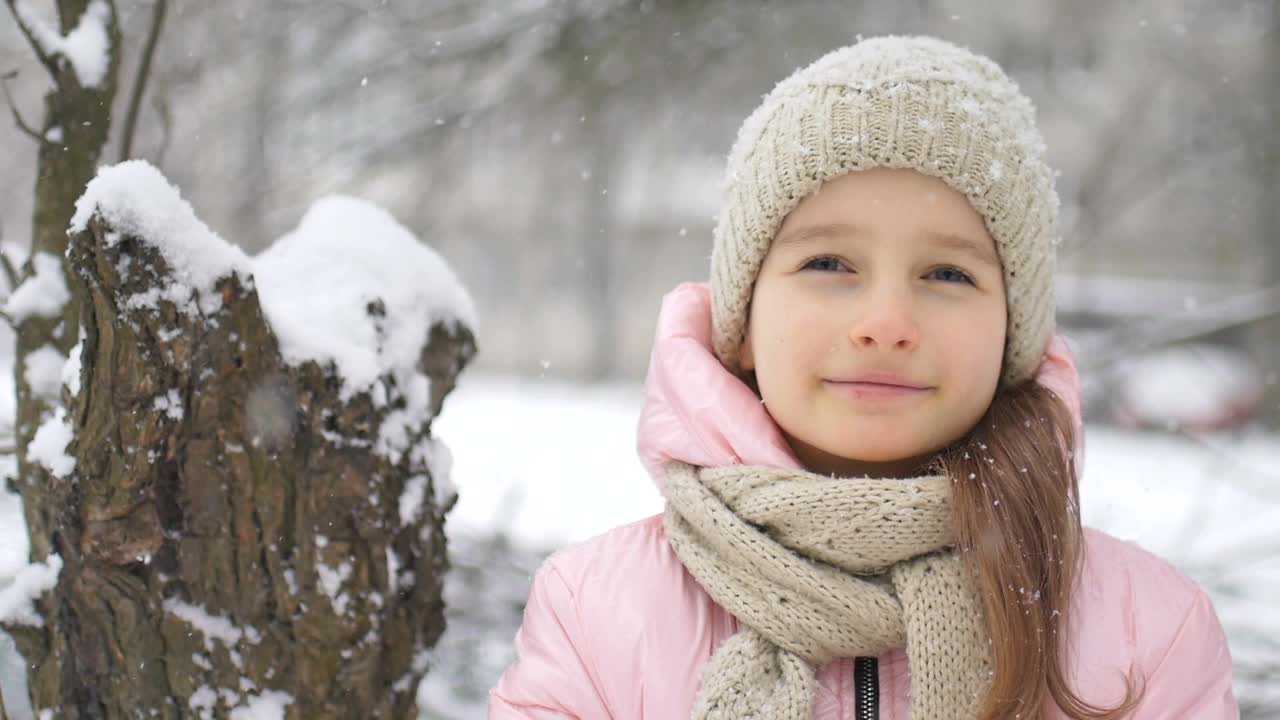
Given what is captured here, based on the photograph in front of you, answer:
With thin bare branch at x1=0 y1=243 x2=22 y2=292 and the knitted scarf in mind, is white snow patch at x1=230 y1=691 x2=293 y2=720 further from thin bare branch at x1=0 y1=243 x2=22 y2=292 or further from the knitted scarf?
thin bare branch at x1=0 y1=243 x2=22 y2=292

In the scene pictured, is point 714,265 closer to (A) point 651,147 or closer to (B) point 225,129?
(B) point 225,129

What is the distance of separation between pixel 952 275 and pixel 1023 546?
0.40m

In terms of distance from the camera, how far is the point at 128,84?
6.50 feet

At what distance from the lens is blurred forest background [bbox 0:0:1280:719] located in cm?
280

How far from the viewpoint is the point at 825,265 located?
5.24 feet

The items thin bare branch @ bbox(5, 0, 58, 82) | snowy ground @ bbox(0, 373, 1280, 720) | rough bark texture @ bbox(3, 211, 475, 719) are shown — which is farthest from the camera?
snowy ground @ bbox(0, 373, 1280, 720)

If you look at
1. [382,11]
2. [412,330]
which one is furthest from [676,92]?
[412,330]

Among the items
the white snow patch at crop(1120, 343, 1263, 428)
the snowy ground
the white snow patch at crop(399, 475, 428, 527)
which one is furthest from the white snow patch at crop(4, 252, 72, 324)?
the white snow patch at crop(1120, 343, 1263, 428)

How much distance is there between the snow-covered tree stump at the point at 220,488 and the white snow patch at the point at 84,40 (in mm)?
438

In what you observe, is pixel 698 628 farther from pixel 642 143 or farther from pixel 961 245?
pixel 642 143

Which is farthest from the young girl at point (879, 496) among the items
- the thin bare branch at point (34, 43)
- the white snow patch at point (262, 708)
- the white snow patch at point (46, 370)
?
the thin bare branch at point (34, 43)

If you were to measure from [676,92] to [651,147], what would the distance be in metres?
2.25

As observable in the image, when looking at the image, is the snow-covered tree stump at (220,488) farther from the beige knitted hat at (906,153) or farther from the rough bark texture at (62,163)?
the beige knitted hat at (906,153)

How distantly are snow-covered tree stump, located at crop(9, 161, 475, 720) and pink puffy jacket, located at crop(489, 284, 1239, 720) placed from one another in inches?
10.8
